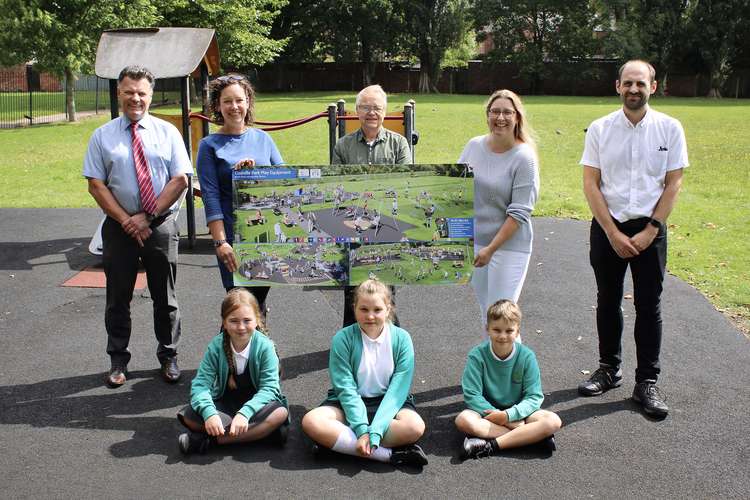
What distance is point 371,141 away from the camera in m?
5.38

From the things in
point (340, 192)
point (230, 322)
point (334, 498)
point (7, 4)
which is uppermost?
point (7, 4)

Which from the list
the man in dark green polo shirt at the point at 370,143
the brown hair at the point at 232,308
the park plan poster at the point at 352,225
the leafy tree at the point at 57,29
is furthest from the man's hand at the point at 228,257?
the leafy tree at the point at 57,29

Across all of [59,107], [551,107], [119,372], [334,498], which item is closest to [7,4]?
[59,107]

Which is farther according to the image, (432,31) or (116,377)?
(432,31)

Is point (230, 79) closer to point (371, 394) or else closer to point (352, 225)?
point (352, 225)

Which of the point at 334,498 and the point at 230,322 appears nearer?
the point at 334,498

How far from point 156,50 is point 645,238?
622 centimetres

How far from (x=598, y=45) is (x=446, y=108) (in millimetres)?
21103

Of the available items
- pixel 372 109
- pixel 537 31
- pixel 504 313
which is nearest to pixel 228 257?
pixel 372 109

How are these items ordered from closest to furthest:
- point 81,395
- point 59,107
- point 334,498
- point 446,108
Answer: point 334,498, point 81,395, point 446,108, point 59,107

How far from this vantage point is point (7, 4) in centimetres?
2634

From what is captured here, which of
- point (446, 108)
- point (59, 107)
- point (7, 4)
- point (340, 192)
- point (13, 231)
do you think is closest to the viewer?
point (340, 192)

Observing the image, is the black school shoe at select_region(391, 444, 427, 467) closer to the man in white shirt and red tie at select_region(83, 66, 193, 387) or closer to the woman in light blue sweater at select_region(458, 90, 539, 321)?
the woman in light blue sweater at select_region(458, 90, 539, 321)

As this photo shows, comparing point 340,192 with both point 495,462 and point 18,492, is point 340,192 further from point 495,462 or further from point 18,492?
point 18,492
